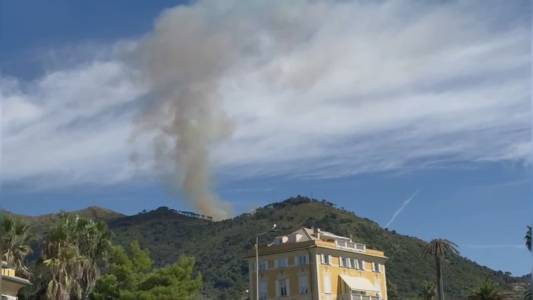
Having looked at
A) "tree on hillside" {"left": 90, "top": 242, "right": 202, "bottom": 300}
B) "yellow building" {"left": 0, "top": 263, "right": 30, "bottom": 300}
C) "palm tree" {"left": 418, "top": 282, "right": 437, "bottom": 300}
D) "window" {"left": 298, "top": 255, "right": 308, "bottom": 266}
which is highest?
"window" {"left": 298, "top": 255, "right": 308, "bottom": 266}

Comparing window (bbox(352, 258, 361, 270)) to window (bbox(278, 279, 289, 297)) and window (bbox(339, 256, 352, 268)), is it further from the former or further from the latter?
window (bbox(278, 279, 289, 297))

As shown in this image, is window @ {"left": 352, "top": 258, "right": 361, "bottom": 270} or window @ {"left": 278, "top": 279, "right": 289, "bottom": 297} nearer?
window @ {"left": 278, "top": 279, "right": 289, "bottom": 297}

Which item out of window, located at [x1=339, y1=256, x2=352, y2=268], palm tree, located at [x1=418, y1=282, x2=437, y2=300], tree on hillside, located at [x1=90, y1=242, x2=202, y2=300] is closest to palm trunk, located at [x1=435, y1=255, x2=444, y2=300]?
window, located at [x1=339, y1=256, x2=352, y2=268]

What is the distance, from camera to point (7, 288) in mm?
41531

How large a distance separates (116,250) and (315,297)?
1007 inches

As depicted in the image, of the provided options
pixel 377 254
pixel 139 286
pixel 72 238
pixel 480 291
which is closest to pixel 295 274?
pixel 377 254

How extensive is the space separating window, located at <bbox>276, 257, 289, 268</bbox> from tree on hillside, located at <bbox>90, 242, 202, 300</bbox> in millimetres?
21562

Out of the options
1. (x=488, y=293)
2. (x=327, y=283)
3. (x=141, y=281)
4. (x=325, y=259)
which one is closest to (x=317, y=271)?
(x=327, y=283)

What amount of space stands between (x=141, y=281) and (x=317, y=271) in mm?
25384

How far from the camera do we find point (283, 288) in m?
87.7

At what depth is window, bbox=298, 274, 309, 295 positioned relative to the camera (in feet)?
280

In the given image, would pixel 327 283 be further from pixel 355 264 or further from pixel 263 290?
pixel 263 290

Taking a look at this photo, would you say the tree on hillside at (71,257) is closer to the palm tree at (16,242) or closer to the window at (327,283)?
the palm tree at (16,242)

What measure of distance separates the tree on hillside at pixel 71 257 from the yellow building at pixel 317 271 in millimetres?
27976
